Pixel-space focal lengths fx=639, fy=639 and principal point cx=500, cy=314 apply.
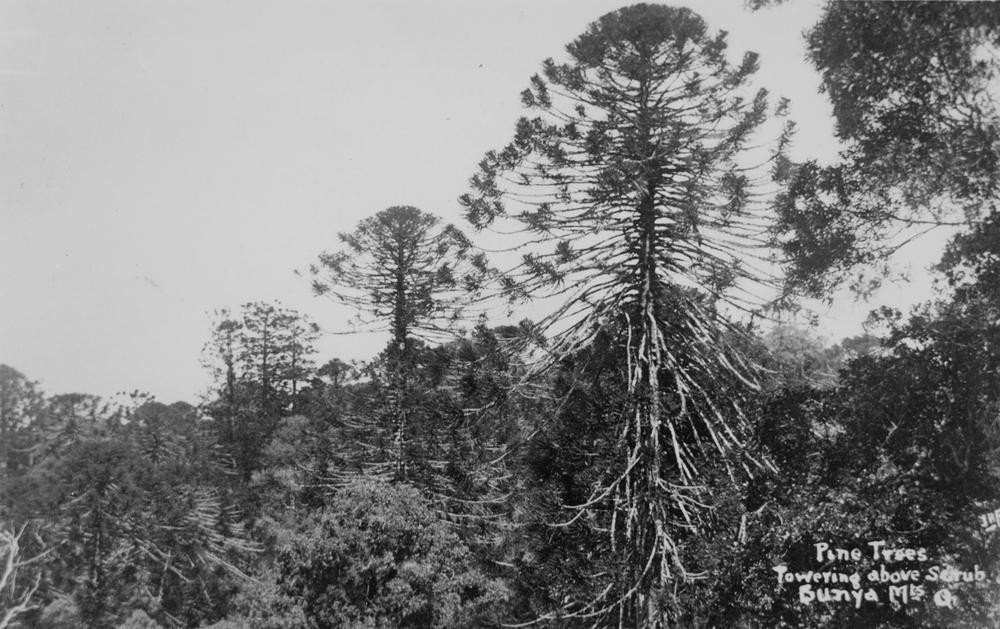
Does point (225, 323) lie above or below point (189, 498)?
above

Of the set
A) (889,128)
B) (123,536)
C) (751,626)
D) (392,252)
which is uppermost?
(392,252)

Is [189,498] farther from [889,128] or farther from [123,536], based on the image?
[889,128]

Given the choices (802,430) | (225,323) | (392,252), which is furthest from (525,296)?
(225,323)

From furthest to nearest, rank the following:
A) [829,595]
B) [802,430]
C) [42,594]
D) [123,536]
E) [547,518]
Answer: [123,536] < [42,594] < [547,518] < [802,430] < [829,595]

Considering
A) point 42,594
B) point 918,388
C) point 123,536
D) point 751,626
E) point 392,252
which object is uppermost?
point 392,252

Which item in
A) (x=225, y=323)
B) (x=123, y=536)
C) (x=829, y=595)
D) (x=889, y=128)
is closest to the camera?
(x=829, y=595)

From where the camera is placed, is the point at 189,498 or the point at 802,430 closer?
the point at 802,430

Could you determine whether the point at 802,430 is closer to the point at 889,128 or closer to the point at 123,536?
the point at 889,128

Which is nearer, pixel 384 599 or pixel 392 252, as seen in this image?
pixel 384 599

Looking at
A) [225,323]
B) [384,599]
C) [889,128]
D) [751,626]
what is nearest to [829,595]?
[751,626]
